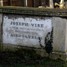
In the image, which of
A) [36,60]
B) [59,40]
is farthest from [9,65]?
[59,40]

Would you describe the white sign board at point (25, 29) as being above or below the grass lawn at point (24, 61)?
above

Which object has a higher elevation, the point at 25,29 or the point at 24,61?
the point at 25,29

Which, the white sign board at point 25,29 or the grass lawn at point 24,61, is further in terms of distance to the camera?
the white sign board at point 25,29

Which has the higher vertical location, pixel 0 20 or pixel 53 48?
pixel 0 20

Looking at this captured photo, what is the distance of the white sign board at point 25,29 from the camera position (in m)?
8.59

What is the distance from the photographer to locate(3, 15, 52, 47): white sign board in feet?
28.2

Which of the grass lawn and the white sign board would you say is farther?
the white sign board

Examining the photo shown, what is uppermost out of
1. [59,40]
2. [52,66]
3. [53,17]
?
[53,17]

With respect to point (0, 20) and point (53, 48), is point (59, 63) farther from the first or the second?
point (0, 20)

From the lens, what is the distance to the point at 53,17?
8.48 meters

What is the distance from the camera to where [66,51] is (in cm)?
848

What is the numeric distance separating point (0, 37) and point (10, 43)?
319mm

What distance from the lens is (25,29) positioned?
28.7 feet

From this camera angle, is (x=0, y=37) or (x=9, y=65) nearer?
(x=9, y=65)
